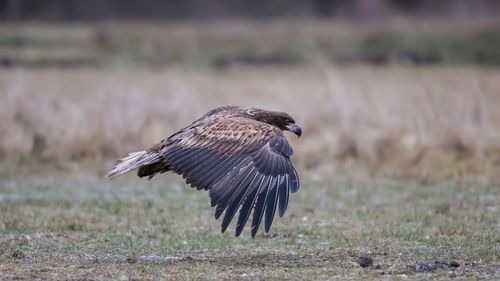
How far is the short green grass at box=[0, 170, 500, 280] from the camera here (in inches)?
273

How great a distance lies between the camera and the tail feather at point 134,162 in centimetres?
788

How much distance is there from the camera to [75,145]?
49.4 feet

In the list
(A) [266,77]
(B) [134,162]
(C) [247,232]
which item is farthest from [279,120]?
(A) [266,77]

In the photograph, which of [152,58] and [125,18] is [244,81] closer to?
[152,58]

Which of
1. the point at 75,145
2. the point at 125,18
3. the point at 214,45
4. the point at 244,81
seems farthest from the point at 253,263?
the point at 125,18

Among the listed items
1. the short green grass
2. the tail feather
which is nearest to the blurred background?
the short green grass

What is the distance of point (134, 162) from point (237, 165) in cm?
123

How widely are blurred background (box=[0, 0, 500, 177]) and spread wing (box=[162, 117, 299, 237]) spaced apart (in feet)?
20.7

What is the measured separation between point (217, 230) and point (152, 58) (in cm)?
2071

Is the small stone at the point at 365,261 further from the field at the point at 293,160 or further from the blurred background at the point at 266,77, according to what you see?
the blurred background at the point at 266,77

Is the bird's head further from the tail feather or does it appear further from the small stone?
the small stone

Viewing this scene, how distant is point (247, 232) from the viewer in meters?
8.98

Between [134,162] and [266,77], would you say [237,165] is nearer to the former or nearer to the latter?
[134,162]

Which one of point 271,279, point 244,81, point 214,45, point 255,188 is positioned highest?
point 214,45
